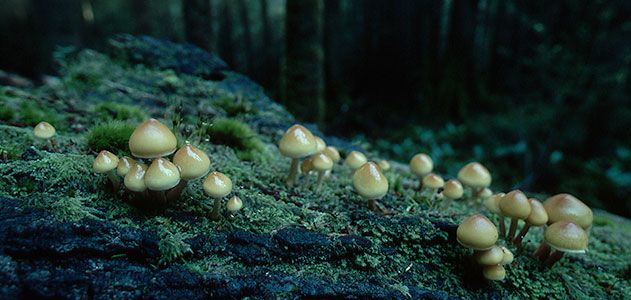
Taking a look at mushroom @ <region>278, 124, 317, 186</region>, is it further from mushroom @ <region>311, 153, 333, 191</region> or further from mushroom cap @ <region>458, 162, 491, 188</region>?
mushroom cap @ <region>458, 162, 491, 188</region>

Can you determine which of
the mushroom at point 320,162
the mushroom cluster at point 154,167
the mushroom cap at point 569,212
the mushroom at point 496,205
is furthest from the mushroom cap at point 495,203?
the mushroom cluster at point 154,167

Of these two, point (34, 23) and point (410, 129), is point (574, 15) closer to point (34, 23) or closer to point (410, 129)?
point (410, 129)

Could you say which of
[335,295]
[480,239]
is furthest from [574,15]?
[335,295]

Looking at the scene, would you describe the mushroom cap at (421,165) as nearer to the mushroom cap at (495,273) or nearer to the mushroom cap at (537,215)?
the mushroom cap at (537,215)

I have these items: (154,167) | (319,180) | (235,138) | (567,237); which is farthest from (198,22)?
(567,237)

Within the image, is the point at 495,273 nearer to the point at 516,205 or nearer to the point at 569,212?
the point at 516,205
